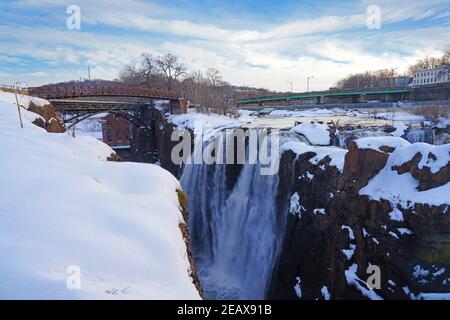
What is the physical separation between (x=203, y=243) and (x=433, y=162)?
13926mm

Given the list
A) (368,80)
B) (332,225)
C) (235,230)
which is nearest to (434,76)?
(368,80)

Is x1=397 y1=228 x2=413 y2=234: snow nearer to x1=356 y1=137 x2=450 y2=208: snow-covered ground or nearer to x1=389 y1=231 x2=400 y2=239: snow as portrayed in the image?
x1=389 y1=231 x2=400 y2=239: snow

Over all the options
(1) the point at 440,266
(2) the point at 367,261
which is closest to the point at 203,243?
(2) the point at 367,261

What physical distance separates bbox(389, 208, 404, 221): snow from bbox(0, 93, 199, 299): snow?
787 cm

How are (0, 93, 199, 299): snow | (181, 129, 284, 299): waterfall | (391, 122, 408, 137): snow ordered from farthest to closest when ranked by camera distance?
(391, 122, 408, 137): snow, (181, 129, 284, 299): waterfall, (0, 93, 199, 299): snow

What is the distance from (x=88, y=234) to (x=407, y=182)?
35.3 ft

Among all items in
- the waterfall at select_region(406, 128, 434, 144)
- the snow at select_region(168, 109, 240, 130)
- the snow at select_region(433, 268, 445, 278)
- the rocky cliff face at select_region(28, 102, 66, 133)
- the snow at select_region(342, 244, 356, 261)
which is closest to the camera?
the snow at select_region(433, 268, 445, 278)

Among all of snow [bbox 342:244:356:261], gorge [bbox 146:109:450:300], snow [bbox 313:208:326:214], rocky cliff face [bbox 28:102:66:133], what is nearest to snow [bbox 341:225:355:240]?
gorge [bbox 146:109:450:300]

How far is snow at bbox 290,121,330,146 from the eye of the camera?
2116 cm

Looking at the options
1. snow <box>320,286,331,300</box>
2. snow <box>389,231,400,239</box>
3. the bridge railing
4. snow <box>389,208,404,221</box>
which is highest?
the bridge railing

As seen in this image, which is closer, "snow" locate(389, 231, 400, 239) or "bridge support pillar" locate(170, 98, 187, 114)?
"snow" locate(389, 231, 400, 239)

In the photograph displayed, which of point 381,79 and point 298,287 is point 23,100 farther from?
point 381,79

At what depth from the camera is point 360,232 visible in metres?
12.4

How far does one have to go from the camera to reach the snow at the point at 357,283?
38.1 ft
